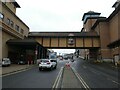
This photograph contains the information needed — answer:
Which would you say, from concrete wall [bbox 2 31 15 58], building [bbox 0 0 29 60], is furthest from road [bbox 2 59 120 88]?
concrete wall [bbox 2 31 15 58]

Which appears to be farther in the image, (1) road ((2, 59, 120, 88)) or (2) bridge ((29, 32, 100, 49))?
(2) bridge ((29, 32, 100, 49))

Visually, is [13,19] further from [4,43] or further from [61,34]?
[61,34]

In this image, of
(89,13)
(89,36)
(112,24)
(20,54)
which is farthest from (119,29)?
(89,13)

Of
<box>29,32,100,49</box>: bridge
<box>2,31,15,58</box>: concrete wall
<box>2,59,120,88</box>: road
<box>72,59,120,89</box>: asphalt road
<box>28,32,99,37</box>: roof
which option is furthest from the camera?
<box>28,32,99,37</box>: roof

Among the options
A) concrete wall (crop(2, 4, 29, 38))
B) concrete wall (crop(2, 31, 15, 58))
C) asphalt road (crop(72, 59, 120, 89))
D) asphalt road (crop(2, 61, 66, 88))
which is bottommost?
asphalt road (crop(72, 59, 120, 89))

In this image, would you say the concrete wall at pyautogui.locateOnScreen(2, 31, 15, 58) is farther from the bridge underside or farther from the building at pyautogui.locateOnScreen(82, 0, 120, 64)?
the building at pyautogui.locateOnScreen(82, 0, 120, 64)

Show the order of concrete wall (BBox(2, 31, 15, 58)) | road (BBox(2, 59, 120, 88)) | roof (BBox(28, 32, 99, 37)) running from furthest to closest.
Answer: roof (BBox(28, 32, 99, 37)), concrete wall (BBox(2, 31, 15, 58)), road (BBox(2, 59, 120, 88))

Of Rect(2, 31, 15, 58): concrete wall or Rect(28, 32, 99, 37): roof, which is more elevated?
Rect(28, 32, 99, 37): roof

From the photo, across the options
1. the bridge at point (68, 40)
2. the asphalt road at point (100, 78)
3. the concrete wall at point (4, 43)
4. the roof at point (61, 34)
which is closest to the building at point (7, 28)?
the concrete wall at point (4, 43)

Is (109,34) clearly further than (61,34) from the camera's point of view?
No

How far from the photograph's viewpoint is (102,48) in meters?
65.8

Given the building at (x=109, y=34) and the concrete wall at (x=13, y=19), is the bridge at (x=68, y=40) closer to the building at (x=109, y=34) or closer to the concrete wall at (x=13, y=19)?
the building at (x=109, y=34)

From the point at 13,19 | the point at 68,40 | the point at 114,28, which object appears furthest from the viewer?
the point at 68,40

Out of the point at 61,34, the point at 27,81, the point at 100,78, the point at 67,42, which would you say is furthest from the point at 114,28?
the point at 27,81
